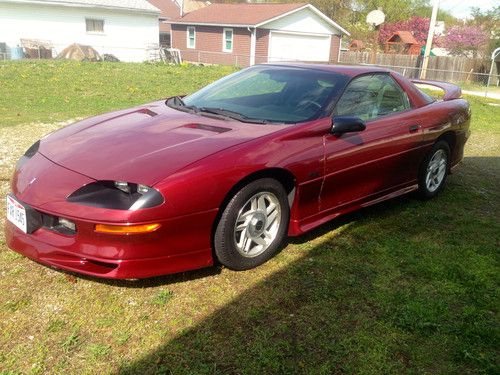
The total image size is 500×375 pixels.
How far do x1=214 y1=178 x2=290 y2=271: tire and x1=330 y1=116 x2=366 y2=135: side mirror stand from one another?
26.1 inches

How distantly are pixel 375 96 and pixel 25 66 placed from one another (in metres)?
14.3

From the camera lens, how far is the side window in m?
4.04

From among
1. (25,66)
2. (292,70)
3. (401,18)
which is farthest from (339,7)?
(292,70)

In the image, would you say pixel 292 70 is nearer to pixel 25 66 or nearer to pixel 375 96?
pixel 375 96

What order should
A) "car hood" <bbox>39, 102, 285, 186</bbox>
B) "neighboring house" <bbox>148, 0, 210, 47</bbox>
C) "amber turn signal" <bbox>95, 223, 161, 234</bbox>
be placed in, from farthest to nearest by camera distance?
"neighboring house" <bbox>148, 0, 210, 47</bbox> → "car hood" <bbox>39, 102, 285, 186</bbox> → "amber turn signal" <bbox>95, 223, 161, 234</bbox>

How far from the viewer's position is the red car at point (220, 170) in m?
2.83

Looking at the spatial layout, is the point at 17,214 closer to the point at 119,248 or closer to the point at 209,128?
the point at 119,248

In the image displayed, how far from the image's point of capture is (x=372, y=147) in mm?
4070

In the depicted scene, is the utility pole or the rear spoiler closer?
the rear spoiler

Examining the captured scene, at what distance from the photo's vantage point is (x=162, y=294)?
3072 millimetres

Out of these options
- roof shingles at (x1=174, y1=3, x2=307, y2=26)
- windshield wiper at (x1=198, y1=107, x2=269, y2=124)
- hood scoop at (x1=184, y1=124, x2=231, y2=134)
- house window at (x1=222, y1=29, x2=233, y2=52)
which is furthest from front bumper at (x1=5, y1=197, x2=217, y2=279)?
house window at (x1=222, y1=29, x2=233, y2=52)

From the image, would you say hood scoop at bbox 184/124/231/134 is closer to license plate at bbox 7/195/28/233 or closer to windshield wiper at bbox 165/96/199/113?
windshield wiper at bbox 165/96/199/113

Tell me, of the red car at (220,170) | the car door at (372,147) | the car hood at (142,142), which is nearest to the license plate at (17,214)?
the red car at (220,170)

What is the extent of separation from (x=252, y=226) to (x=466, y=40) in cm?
4397
